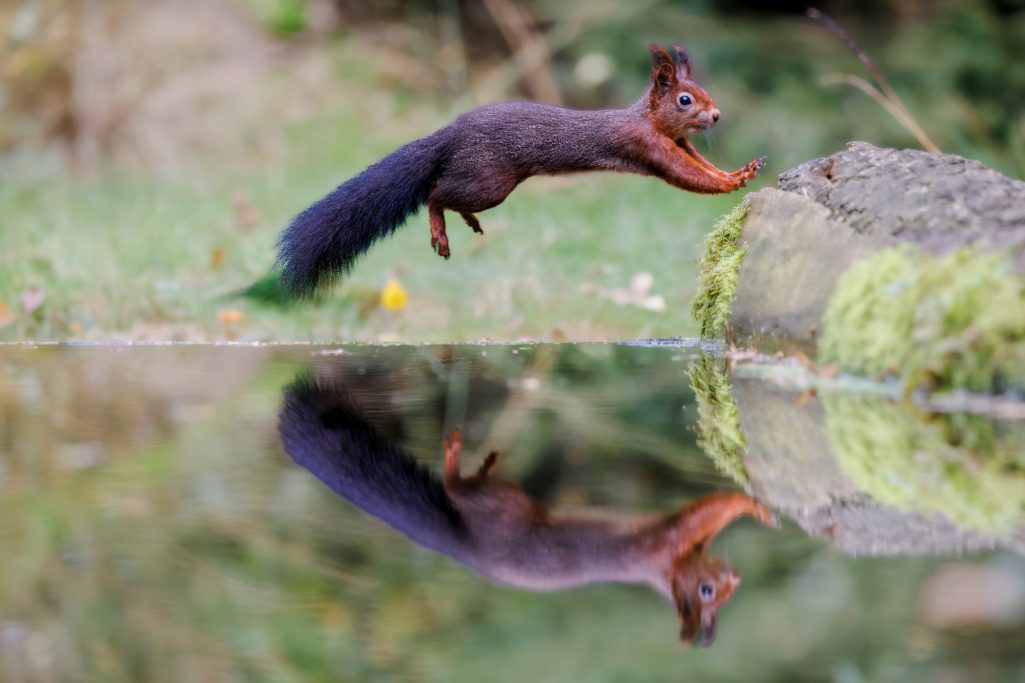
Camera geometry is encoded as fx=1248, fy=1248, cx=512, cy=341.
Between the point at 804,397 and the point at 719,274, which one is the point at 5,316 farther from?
the point at 804,397

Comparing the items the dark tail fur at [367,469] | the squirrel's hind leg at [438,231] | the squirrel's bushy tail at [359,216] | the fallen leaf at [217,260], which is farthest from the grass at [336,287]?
the dark tail fur at [367,469]

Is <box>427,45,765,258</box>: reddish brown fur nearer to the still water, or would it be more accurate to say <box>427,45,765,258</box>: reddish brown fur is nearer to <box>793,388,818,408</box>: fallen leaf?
the still water

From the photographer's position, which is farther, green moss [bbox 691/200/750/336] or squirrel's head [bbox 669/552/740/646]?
green moss [bbox 691/200/750/336]

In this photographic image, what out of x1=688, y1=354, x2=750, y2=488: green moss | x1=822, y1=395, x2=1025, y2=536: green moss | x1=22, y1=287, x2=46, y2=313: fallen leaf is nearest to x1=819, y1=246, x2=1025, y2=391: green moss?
x1=822, y1=395, x2=1025, y2=536: green moss

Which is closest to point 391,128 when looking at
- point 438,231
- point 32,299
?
point 32,299

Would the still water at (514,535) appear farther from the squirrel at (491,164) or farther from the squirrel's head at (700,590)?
the squirrel at (491,164)

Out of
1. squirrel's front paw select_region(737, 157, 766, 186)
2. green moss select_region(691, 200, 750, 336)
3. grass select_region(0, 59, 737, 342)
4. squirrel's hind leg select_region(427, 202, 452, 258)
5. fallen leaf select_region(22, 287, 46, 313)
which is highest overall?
squirrel's front paw select_region(737, 157, 766, 186)

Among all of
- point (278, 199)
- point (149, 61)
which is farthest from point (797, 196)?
point (149, 61)
